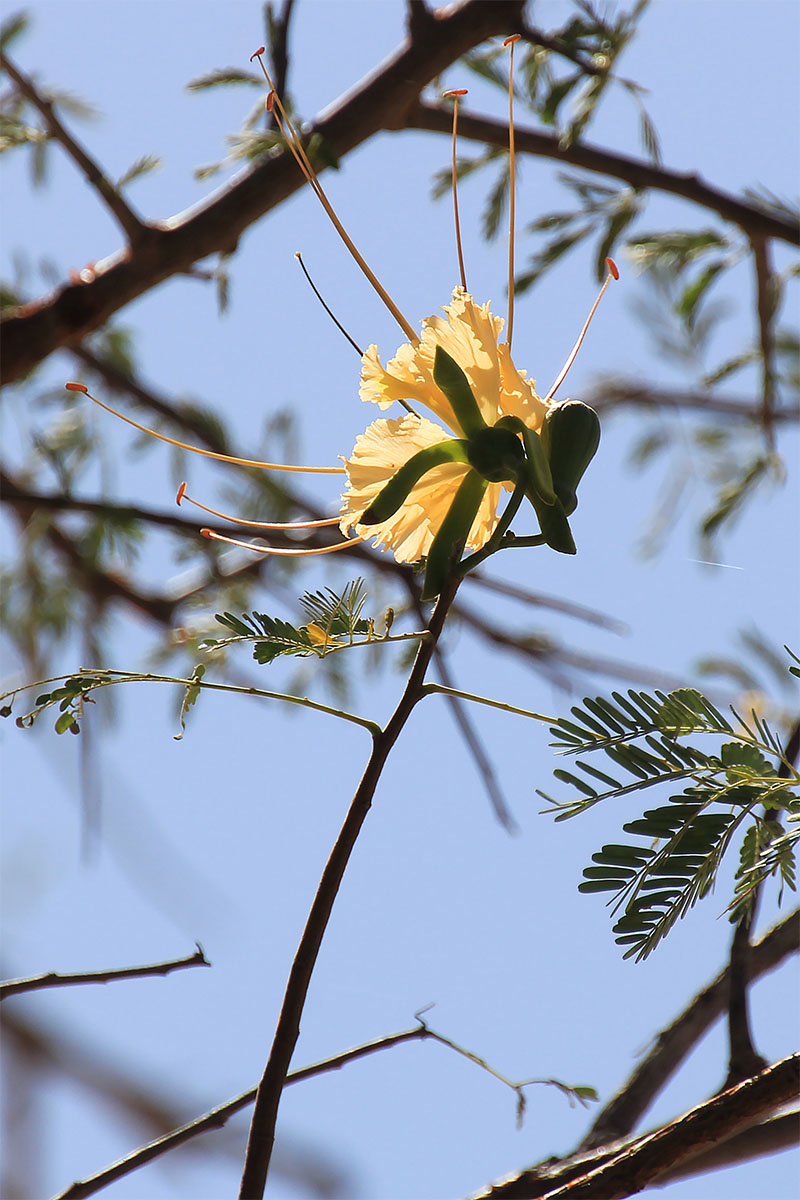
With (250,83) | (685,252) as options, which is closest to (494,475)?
(250,83)

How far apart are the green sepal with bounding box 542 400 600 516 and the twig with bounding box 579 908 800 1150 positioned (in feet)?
0.96

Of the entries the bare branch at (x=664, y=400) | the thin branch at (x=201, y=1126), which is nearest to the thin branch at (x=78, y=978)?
the thin branch at (x=201, y=1126)

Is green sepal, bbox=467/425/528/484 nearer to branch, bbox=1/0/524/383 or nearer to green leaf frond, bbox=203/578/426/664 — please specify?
green leaf frond, bbox=203/578/426/664

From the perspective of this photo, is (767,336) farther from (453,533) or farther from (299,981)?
Result: (299,981)

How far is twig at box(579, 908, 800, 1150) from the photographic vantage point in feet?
1.76

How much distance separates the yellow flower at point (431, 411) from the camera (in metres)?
0.37

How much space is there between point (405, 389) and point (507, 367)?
0.04 metres

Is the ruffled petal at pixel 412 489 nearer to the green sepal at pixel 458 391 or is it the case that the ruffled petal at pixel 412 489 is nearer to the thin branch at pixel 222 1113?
the green sepal at pixel 458 391

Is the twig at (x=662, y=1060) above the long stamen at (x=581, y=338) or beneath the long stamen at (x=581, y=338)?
beneath

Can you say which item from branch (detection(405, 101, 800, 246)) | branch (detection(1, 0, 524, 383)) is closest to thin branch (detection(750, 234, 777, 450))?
branch (detection(405, 101, 800, 246))

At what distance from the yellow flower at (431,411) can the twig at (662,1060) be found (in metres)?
0.29

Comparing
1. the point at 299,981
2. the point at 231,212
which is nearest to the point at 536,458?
the point at 299,981

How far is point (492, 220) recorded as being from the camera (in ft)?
3.54

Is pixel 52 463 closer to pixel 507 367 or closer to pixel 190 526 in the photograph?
pixel 190 526
